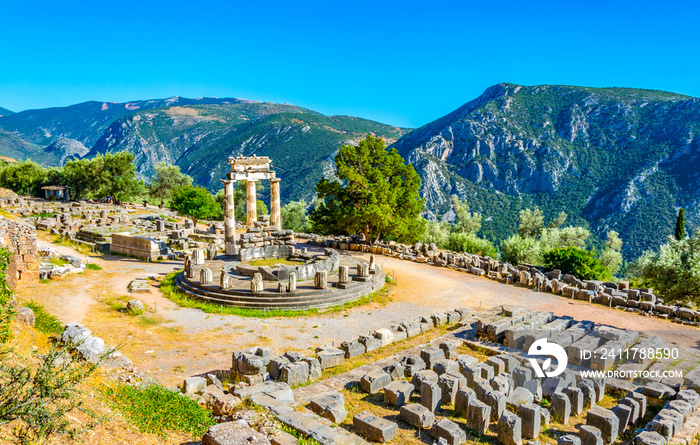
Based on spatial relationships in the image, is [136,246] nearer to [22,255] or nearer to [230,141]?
[22,255]

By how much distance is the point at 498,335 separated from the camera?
52.5 feet

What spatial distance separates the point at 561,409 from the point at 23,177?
7653cm

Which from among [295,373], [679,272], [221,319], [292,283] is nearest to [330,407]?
[295,373]

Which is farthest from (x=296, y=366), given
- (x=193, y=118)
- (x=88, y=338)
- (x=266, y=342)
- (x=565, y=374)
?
(x=193, y=118)

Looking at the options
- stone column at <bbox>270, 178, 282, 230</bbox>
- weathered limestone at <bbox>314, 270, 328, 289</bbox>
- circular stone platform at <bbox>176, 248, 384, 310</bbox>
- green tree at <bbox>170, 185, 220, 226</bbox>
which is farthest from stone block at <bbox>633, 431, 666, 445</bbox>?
green tree at <bbox>170, 185, 220, 226</bbox>

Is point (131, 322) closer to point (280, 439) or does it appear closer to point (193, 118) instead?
point (280, 439)

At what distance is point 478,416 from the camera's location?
964 cm

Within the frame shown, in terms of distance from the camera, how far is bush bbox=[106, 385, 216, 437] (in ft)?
26.6

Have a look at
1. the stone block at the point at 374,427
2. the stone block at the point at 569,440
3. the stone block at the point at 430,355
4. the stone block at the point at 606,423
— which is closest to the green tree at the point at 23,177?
the stone block at the point at 430,355

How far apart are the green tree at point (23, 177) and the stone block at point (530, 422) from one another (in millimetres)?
76226

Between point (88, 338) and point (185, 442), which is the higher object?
point (88, 338)

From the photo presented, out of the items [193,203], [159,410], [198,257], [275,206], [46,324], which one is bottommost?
[159,410]

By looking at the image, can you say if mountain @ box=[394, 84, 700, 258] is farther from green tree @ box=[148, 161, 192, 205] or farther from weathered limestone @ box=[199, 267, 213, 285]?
weathered limestone @ box=[199, 267, 213, 285]

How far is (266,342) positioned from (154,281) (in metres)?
11.0
